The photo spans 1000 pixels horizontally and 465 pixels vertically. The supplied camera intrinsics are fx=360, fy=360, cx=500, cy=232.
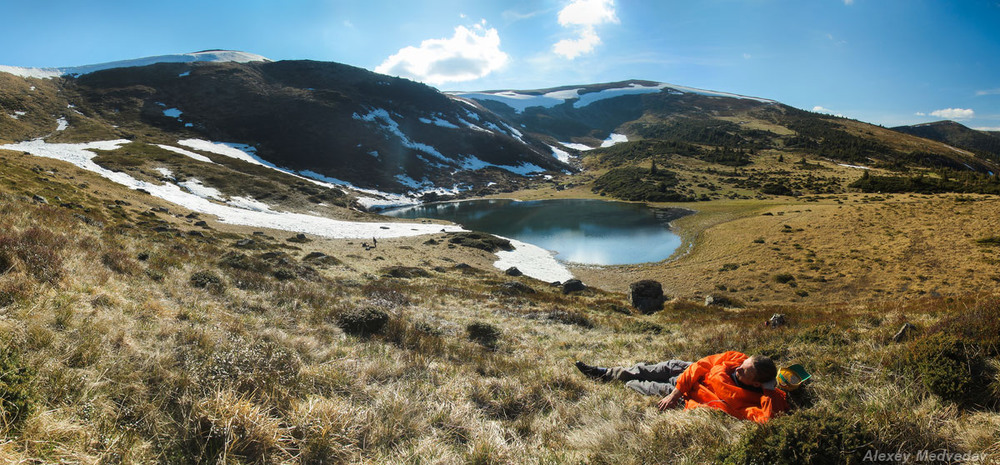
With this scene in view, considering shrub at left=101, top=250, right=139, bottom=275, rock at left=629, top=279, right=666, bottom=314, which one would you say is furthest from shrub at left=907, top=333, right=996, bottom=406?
rock at left=629, top=279, right=666, bottom=314

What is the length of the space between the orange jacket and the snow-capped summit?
160406 millimetres

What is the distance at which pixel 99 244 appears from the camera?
905 centimetres

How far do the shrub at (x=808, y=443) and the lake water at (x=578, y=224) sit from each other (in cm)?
3734

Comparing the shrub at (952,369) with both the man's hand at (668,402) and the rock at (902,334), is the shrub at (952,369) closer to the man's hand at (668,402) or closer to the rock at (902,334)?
the rock at (902,334)

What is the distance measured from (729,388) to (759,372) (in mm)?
440

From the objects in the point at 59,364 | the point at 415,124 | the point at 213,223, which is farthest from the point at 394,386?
the point at 415,124

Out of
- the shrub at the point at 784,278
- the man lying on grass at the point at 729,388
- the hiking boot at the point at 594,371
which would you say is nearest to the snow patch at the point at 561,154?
the shrub at the point at 784,278

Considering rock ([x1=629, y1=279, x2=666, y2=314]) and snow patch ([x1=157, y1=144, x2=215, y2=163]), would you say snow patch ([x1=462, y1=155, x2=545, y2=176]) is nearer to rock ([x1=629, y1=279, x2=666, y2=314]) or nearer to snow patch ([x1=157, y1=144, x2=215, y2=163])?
snow patch ([x1=157, y1=144, x2=215, y2=163])

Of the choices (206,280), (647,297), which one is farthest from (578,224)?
(206,280)

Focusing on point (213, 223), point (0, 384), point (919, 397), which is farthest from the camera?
point (213, 223)

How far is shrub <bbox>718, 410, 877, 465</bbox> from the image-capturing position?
316cm

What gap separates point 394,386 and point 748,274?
34278 millimetres

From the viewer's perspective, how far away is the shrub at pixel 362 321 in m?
8.09

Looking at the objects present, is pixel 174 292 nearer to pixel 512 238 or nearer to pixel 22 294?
pixel 22 294
